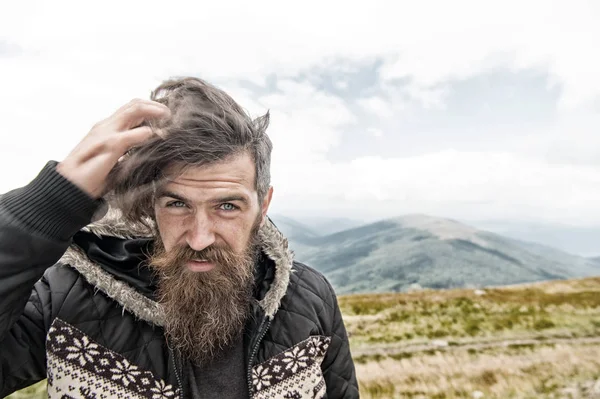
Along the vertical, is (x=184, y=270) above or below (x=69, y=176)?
below

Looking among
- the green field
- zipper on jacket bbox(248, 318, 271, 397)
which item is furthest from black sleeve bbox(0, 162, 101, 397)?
the green field

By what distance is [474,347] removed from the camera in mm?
15859

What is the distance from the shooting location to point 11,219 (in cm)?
223

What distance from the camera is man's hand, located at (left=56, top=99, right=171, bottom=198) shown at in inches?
90.7

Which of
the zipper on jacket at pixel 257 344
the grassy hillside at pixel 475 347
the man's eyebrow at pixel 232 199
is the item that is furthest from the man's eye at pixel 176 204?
the grassy hillside at pixel 475 347

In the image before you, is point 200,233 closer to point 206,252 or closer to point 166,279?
point 206,252

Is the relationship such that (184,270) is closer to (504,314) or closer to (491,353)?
(491,353)

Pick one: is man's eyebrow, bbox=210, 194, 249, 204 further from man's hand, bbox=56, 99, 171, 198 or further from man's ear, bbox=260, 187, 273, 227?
man's hand, bbox=56, 99, 171, 198

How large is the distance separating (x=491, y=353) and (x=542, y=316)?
804 centimetres

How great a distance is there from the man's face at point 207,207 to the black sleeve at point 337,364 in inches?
47.5

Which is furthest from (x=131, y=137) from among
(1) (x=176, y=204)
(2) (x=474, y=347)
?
(2) (x=474, y=347)

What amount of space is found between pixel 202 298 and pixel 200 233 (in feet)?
2.18

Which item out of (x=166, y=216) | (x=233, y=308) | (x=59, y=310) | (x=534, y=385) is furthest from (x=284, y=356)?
(x=534, y=385)

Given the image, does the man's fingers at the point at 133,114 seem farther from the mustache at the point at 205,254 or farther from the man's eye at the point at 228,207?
the mustache at the point at 205,254
